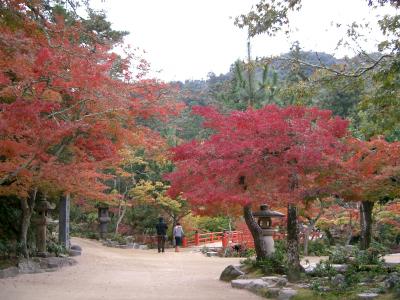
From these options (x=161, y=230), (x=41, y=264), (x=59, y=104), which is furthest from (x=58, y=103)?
(x=161, y=230)

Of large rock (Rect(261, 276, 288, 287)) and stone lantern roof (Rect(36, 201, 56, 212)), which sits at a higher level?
stone lantern roof (Rect(36, 201, 56, 212))

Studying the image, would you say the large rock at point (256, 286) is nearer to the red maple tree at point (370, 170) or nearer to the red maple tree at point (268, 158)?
the red maple tree at point (268, 158)

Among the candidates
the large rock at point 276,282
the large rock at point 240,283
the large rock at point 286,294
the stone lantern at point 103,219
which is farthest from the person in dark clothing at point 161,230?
the large rock at point 286,294

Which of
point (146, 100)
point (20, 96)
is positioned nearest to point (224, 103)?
point (146, 100)

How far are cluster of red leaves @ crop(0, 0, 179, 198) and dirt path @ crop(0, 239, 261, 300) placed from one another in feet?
7.03

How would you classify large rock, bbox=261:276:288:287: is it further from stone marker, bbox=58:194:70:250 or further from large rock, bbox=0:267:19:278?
stone marker, bbox=58:194:70:250

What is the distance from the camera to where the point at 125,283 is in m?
10.5

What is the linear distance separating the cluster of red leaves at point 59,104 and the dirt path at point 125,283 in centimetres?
214

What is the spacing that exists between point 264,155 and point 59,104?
13.6 ft

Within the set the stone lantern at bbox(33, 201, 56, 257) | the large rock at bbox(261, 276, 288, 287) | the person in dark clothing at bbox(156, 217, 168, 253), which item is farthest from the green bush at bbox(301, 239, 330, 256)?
the stone lantern at bbox(33, 201, 56, 257)

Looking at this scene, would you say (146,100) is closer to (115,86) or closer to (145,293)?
(115,86)

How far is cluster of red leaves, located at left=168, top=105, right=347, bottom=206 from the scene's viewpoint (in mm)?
8883

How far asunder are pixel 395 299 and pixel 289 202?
8.56 feet

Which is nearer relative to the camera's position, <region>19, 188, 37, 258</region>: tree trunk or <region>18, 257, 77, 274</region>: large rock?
<region>18, 257, 77, 274</region>: large rock
